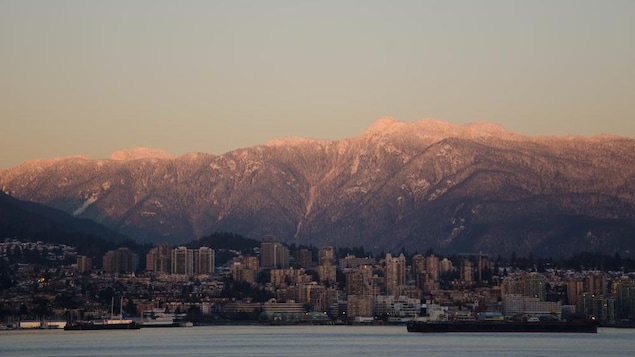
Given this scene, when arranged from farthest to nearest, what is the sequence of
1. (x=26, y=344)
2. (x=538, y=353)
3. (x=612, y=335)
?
(x=612, y=335)
(x=26, y=344)
(x=538, y=353)

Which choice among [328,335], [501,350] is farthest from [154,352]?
[328,335]

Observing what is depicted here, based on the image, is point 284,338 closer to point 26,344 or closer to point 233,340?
point 233,340

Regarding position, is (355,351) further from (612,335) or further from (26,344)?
(612,335)

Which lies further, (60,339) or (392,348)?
(60,339)

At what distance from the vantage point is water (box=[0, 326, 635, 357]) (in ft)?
484

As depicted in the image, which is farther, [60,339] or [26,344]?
[60,339]

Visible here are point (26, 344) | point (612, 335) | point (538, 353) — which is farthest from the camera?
point (612, 335)

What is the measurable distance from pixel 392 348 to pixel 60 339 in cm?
4337

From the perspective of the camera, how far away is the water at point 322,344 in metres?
148

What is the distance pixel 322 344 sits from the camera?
164 m

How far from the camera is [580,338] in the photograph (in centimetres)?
18162

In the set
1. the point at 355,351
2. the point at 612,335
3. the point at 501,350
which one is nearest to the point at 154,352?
the point at 355,351

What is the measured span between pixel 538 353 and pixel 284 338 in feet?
145

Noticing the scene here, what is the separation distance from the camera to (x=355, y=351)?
14775 centimetres
